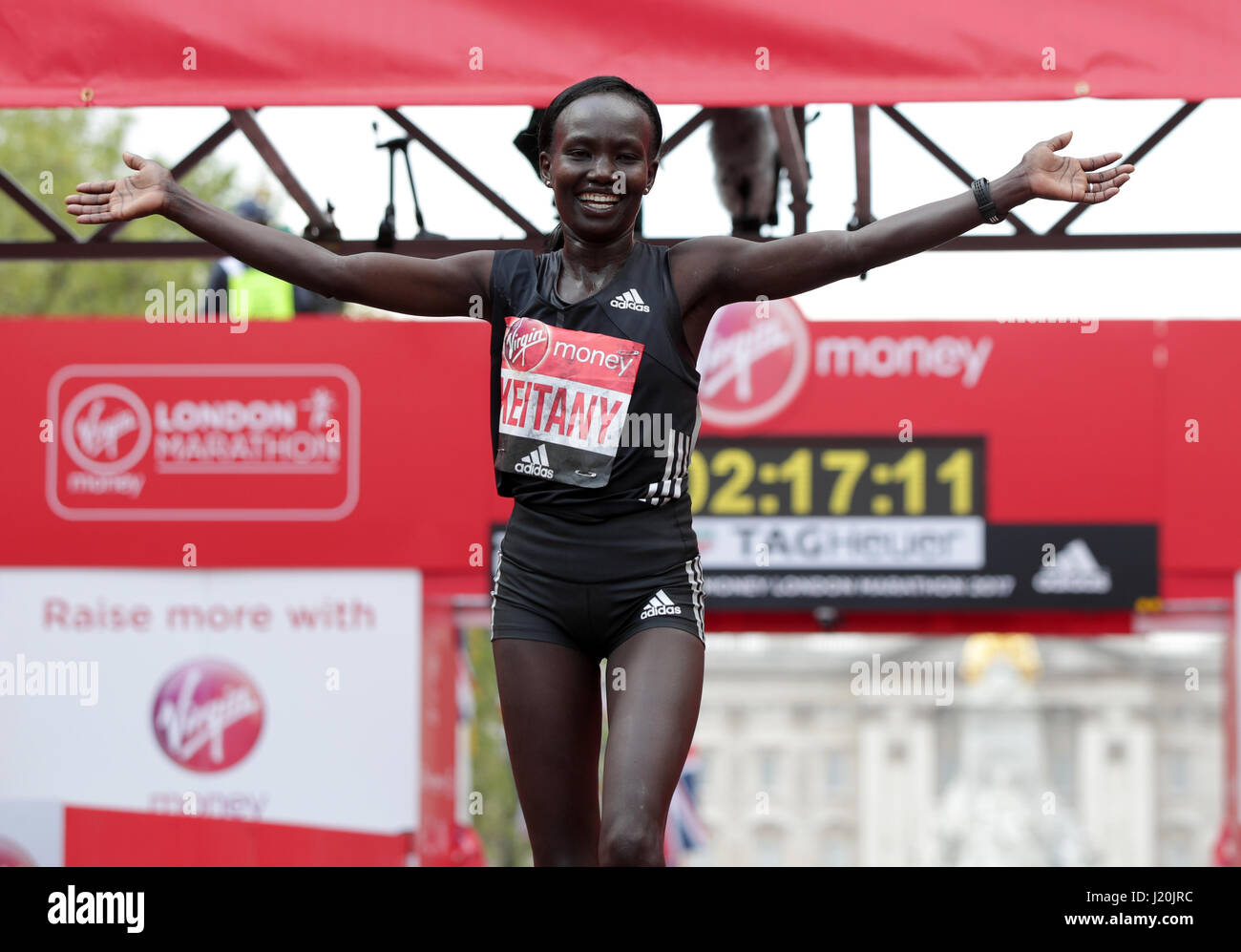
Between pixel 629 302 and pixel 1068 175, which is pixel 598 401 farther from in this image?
pixel 1068 175

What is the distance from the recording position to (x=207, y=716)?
8406 mm

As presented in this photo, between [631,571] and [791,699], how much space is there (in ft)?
195

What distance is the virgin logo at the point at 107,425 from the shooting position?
8500 millimetres

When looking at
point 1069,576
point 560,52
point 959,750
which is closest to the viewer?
point 560,52

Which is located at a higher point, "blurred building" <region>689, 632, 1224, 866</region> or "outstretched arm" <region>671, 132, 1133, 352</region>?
"outstretched arm" <region>671, 132, 1133, 352</region>

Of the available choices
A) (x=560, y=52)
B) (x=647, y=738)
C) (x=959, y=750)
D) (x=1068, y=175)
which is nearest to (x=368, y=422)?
(x=560, y=52)

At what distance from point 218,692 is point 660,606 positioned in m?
5.85

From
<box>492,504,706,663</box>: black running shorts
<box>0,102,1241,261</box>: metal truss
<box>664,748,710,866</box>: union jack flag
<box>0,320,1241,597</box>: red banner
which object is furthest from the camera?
<box>664,748,710,866</box>: union jack flag

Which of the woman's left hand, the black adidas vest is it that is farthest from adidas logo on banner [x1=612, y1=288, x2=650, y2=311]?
the woman's left hand

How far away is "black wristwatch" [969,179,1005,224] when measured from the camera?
10.0ft

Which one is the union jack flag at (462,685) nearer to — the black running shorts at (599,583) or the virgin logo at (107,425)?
the virgin logo at (107,425)

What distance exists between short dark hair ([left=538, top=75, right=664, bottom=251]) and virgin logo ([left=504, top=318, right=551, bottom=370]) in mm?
393

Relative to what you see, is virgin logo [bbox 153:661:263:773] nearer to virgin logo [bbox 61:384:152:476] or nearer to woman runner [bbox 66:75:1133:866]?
virgin logo [bbox 61:384:152:476]

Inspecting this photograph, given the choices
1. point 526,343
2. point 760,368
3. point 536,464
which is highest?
point 760,368
